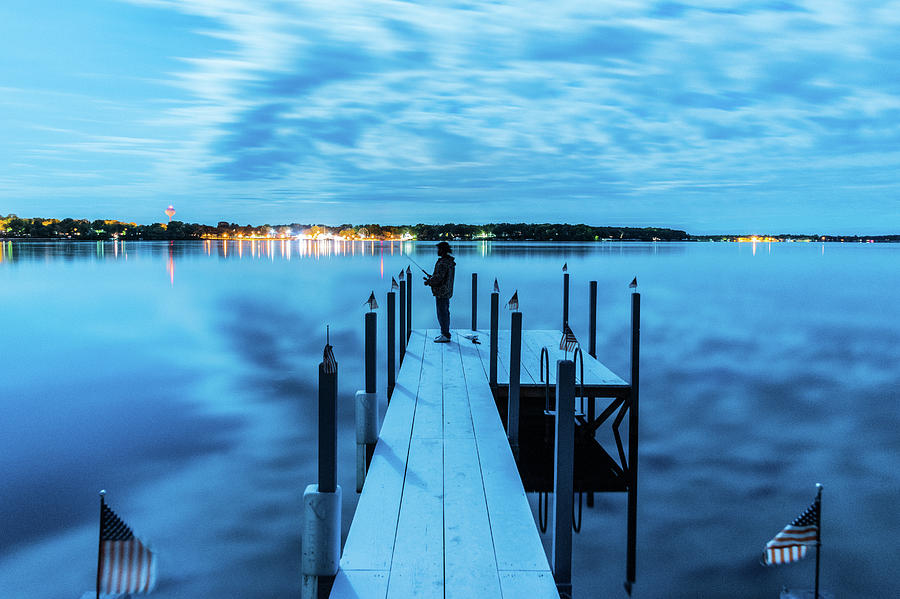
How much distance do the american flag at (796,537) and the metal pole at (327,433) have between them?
374 cm

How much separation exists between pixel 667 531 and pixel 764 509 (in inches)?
82.8

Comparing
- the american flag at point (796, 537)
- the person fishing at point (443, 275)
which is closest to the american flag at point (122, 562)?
the american flag at point (796, 537)

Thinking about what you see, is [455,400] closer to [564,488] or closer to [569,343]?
[569,343]

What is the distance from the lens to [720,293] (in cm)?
4738

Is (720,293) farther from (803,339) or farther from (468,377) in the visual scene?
(468,377)

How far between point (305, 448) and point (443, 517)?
7772 millimetres

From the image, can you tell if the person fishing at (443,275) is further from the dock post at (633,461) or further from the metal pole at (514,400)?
the metal pole at (514,400)

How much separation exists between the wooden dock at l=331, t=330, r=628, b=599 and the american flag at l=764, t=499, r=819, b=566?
1944mm

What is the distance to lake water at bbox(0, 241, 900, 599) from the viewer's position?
8.75m

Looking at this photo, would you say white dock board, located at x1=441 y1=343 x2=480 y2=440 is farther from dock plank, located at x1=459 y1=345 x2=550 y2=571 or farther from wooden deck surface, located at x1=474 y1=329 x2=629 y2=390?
wooden deck surface, located at x1=474 y1=329 x2=629 y2=390

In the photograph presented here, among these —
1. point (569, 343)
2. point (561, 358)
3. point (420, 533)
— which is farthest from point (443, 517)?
point (561, 358)

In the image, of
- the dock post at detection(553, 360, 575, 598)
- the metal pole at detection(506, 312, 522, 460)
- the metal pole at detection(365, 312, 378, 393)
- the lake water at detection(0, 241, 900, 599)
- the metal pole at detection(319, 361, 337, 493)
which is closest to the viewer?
the metal pole at detection(319, 361, 337, 493)

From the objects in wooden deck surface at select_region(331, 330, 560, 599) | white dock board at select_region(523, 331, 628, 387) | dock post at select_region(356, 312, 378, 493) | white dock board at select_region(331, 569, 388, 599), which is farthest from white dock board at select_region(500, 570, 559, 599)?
white dock board at select_region(523, 331, 628, 387)

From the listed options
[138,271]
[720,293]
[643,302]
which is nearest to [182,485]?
[643,302]
